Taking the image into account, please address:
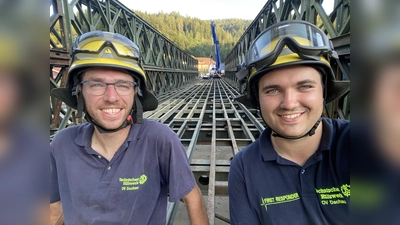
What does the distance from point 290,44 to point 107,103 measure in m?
1.20

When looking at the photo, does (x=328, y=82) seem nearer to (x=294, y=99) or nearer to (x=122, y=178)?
(x=294, y=99)

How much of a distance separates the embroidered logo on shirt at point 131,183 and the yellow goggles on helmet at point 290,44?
1030 millimetres

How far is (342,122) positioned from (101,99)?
5.00 feet

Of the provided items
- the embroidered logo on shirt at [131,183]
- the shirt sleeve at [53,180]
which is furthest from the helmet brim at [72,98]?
the embroidered logo on shirt at [131,183]

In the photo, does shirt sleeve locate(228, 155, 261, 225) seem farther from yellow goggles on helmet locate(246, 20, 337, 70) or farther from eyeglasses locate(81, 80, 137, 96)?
eyeglasses locate(81, 80, 137, 96)

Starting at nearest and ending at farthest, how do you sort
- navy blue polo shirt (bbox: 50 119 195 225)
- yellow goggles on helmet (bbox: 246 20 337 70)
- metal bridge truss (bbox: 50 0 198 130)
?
yellow goggles on helmet (bbox: 246 20 337 70) → navy blue polo shirt (bbox: 50 119 195 225) → metal bridge truss (bbox: 50 0 198 130)

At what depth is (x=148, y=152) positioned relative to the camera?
1.46 meters

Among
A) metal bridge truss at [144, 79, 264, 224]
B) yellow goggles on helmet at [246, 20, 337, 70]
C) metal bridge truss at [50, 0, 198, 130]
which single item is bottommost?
metal bridge truss at [144, 79, 264, 224]

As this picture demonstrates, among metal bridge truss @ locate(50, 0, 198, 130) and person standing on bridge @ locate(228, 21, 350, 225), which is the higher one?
metal bridge truss @ locate(50, 0, 198, 130)

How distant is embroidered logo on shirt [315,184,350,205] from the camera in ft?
3.52

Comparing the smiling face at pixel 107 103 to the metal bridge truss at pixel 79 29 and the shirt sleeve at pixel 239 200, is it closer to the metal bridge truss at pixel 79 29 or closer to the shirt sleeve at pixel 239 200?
the shirt sleeve at pixel 239 200

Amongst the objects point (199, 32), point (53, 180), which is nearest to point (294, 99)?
point (53, 180)

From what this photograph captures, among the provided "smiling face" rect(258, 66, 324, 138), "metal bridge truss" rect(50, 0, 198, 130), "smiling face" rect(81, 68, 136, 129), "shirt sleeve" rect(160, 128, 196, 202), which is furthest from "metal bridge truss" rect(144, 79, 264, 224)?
"metal bridge truss" rect(50, 0, 198, 130)
